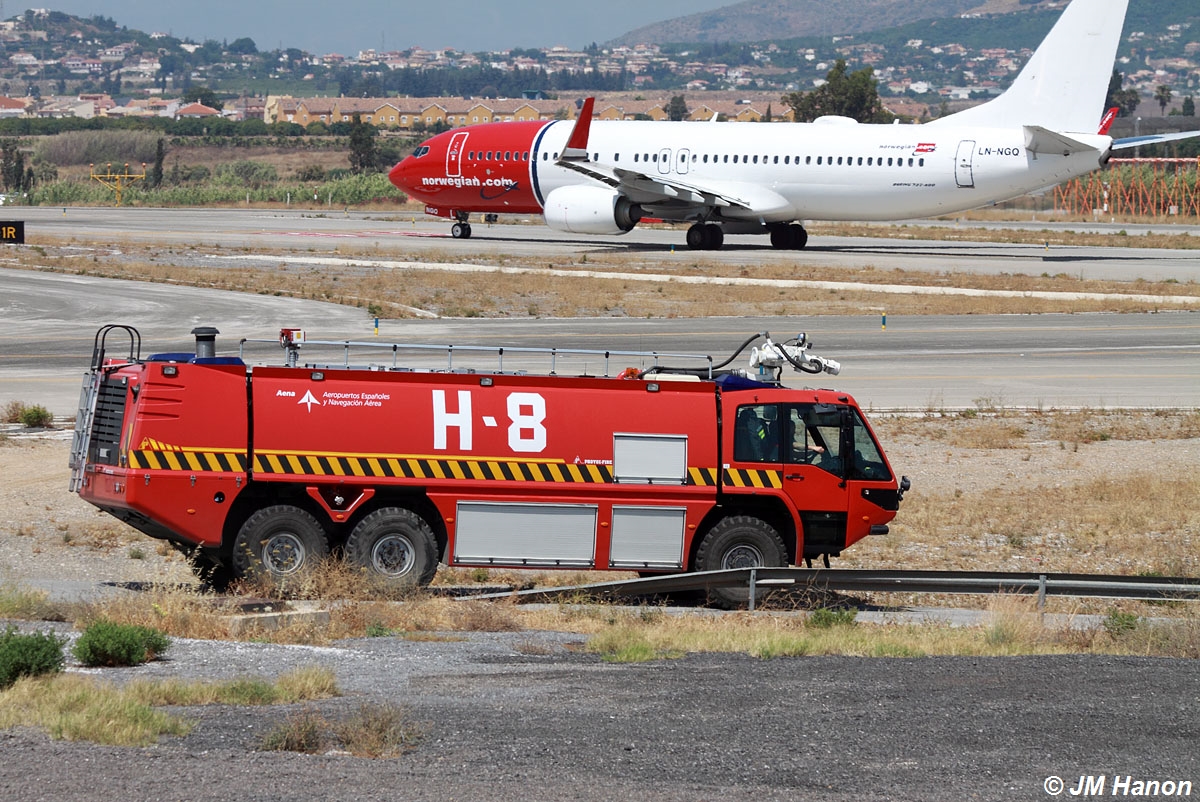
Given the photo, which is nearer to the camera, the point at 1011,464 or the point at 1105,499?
the point at 1105,499

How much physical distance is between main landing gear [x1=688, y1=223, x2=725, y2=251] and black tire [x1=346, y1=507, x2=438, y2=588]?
4269cm

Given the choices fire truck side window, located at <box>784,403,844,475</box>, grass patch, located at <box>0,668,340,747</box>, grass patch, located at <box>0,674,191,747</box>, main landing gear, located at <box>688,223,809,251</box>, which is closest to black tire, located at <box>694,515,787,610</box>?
fire truck side window, located at <box>784,403,844,475</box>

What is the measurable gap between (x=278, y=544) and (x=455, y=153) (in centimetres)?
4678

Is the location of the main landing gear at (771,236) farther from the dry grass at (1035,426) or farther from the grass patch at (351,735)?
the grass patch at (351,735)

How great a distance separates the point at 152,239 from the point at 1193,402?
45899 mm

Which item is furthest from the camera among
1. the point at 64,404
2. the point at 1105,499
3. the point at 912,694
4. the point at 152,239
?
the point at 152,239

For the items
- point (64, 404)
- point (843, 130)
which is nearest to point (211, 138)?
point (843, 130)

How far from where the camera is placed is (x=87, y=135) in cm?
15288

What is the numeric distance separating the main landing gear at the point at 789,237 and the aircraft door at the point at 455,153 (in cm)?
1289

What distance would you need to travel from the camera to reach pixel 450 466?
1633 centimetres

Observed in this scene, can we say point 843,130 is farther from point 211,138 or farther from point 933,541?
point 211,138

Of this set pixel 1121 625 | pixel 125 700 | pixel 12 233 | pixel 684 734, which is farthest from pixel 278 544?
pixel 12 233

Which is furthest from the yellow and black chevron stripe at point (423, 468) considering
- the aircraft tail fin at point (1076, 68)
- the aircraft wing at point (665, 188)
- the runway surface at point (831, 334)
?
the aircraft tail fin at point (1076, 68)

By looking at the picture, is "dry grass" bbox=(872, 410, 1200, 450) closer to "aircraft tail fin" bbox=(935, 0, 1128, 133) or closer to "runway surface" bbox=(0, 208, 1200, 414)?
"runway surface" bbox=(0, 208, 1200, 414)
